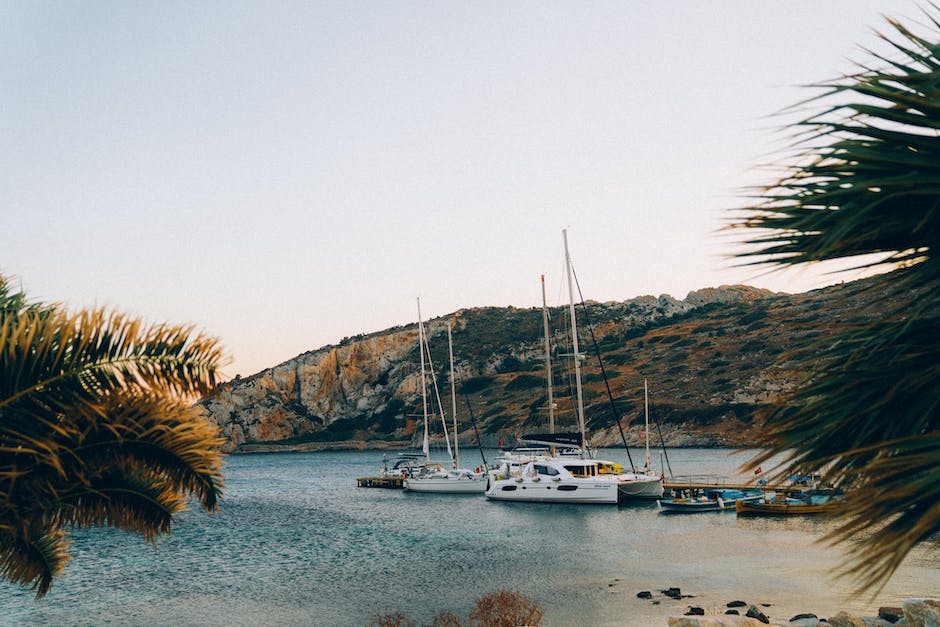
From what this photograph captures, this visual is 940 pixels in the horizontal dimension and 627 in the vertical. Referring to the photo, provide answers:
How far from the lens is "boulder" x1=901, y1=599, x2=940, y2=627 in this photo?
1350cm

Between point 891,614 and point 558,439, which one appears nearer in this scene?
point 891,614

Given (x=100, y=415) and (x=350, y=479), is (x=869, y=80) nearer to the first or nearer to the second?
(x=100, y=415)

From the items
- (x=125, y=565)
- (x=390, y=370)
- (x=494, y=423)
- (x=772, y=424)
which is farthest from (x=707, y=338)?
(x=772, y=424)

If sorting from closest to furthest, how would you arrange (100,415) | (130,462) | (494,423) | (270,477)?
(100,415) < (130,462) < (270,477) < (494,423)

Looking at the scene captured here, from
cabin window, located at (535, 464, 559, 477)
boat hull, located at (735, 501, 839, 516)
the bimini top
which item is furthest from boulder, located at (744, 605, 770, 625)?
the bimini top

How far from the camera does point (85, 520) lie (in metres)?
7.83

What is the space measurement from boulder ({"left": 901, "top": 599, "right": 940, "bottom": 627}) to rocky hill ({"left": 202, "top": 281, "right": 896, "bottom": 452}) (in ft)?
318

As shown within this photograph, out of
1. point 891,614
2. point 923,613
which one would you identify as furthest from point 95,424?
point 891,614

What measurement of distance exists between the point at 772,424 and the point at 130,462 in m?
5.90

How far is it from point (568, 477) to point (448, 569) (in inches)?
739

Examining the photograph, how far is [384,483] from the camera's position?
269 feet

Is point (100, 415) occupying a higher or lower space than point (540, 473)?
higher

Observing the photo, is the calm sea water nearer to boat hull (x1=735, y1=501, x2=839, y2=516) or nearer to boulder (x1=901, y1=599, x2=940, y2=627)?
boat hull (x1=735, y1=501, x2=839, y2=516)

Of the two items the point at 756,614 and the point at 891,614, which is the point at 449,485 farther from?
the point at 891,614
